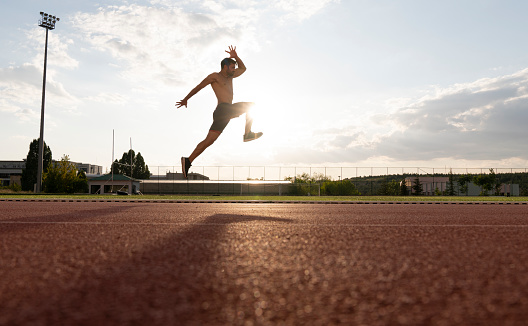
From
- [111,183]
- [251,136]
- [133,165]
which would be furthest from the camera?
[133,165]

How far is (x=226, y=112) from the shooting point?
10.5 m

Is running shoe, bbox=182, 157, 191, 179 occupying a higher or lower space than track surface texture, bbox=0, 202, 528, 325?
higher

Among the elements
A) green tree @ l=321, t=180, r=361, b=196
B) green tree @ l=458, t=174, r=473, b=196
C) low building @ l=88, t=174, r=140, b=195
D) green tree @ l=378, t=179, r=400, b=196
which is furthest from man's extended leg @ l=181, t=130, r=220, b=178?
green tree @ l=458, t=174, r=473, b=196

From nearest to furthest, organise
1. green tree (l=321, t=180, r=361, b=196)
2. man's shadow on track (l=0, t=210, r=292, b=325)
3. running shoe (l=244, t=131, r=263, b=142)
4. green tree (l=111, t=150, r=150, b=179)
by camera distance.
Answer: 1. man's shadow on track (l=0, t=210, r=292, b=325)
2. running shoe (l=244, t=131, r=263, b=142)
3. green tree (l=321, t=180, r=361, b=196)
4. green tree (l=111, t=150, r=150, b=179)

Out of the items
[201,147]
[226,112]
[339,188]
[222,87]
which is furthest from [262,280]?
[339,188]

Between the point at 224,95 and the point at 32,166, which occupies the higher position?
the point at 32,166

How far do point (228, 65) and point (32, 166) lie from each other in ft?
194

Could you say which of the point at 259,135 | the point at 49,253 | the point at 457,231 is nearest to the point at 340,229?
the point at 457,231

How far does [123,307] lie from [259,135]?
31.7 feet

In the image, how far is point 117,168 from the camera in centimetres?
7594

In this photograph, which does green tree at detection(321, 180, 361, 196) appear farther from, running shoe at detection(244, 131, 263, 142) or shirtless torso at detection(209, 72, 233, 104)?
shirtless torso at detection(209, 72, 233, 104)

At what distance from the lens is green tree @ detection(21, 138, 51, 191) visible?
58875 mm

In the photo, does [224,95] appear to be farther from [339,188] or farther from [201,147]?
[339,188]

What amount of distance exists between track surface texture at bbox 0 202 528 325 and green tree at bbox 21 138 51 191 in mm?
61926
